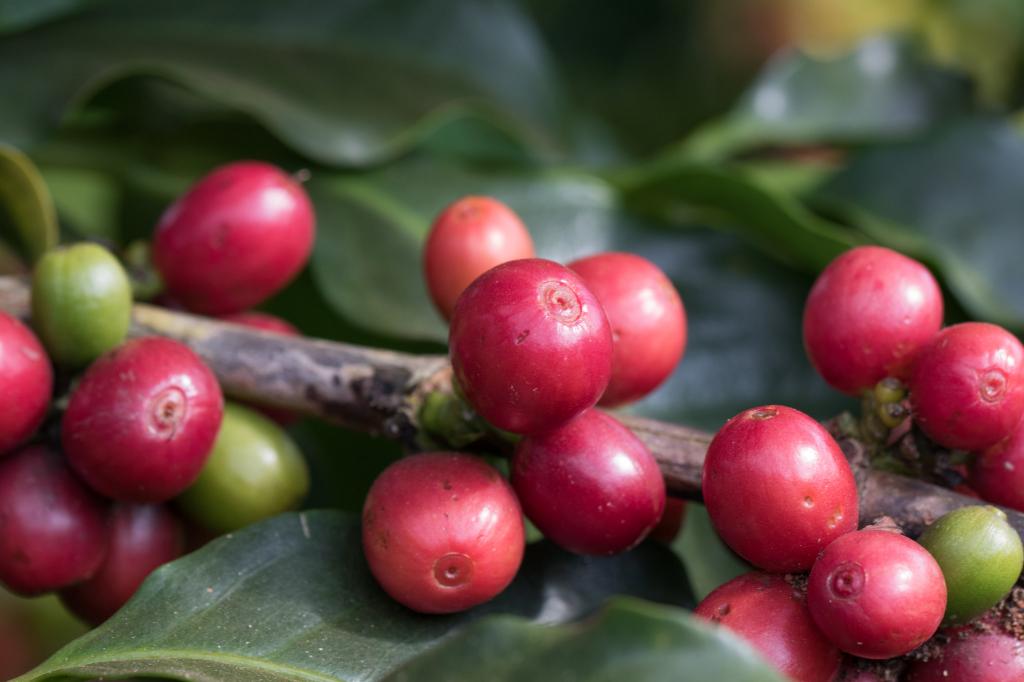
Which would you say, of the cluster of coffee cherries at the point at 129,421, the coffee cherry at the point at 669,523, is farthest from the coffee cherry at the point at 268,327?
the coffee cherry at the point at 669,523

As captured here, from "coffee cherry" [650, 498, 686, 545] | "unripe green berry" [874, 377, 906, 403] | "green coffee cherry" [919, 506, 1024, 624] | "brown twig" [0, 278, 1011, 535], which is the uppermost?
"unripe green berry" [874, 377, 906, 403]

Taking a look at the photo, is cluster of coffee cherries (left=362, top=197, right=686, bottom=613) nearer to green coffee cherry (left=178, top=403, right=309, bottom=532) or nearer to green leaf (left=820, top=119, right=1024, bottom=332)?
green coffee cherry (left=178, top=403, right=309, bottom=532)

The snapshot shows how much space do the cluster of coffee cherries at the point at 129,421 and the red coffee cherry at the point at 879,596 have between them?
55cm

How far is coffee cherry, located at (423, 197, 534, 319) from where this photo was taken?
1.05m

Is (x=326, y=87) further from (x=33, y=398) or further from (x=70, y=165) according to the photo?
(x=33, y=398)

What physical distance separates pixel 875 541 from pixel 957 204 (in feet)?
3.19

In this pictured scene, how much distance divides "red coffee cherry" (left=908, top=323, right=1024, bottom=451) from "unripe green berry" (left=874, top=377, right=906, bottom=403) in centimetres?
3

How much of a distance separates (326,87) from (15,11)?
43 cm

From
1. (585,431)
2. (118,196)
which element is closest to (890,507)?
(585,431)

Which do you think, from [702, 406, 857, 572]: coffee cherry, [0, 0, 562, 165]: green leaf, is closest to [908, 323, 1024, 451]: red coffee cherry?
[702, 406, 857, 572]: coffee cherry

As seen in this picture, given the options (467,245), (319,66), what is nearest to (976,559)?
(467,245)

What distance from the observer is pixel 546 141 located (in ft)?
5.65

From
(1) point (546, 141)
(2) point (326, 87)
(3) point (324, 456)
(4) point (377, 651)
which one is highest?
(2) point (326, 87)

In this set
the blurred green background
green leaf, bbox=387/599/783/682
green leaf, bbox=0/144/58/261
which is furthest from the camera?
the blurred green background
